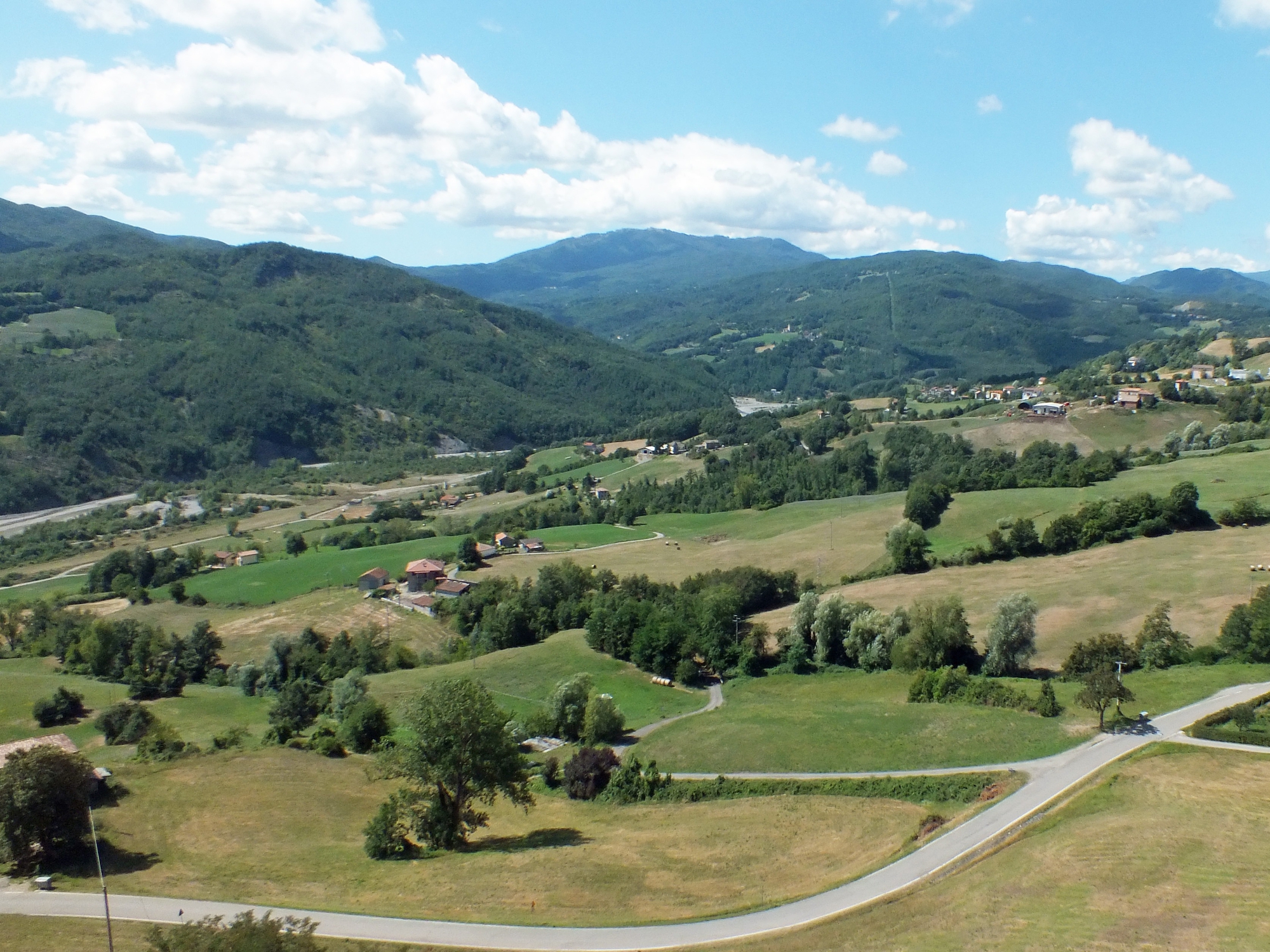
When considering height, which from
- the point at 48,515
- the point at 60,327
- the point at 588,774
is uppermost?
the point at 60,327

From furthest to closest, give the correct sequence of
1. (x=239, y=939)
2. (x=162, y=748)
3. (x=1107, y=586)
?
(x=1107, y=586) → (x=162, y=748) → (x=239, y=939)

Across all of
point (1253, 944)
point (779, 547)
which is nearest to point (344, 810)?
point (1253, 944)

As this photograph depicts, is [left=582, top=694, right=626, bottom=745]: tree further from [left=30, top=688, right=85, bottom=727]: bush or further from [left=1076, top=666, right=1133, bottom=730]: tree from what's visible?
[left=30, top=688, right=85, bottom=727]: bush

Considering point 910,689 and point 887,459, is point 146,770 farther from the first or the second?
point 887,459

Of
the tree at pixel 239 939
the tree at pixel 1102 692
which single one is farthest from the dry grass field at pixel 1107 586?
the tree at pixel 239 939

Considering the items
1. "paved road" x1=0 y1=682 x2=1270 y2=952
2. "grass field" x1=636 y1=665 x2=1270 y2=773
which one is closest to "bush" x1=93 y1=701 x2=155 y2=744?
"paved road" x1=0 y1=682 x2=1270 y2=952

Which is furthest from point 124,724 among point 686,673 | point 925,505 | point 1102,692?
point 925,505

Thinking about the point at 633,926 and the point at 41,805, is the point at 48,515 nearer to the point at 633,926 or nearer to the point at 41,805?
the point at 41,805
